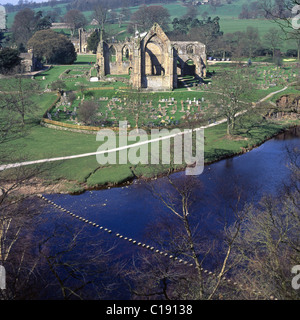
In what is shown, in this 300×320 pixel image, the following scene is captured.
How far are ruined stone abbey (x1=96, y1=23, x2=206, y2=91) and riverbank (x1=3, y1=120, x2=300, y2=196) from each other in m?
25.6

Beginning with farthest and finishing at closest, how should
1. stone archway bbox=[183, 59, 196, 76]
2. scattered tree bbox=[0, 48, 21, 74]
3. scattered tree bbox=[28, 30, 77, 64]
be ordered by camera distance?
scattered tree bbox=[28, 30, 77, 64]
stone archway bbox=[183, 59, 196, 76]
scattered tree bbox=[0, 48, 21, 74]

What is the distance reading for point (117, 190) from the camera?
36.1m

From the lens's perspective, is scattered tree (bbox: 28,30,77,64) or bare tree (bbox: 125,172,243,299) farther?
scattered tree (bbox: 28,30,77,64)

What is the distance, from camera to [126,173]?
1515 inches

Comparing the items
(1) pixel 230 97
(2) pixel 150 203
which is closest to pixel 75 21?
(1) pixel 230 97

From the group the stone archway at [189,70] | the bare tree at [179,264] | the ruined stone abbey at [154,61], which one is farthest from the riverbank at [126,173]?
the stone archway at [189,70]

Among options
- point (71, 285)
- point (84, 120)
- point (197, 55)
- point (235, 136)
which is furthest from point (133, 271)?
point (197, 55)

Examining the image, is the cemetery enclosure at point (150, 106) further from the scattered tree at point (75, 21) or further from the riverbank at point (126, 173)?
the scattered tree at point (75, 21)

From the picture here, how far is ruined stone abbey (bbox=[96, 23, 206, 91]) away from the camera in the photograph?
70.9 metres

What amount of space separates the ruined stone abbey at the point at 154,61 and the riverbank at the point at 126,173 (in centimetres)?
2558

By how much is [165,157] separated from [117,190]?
25.8 ft

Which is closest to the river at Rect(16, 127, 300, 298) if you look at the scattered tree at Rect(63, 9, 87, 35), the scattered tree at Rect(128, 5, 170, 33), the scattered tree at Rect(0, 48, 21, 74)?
the scattered tree at Rect(0, 48, 21, 74)

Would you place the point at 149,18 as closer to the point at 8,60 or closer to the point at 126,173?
the point at 8,60

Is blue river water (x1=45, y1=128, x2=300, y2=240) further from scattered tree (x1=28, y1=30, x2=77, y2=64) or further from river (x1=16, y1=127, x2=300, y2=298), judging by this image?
scattered tree (x1=28, y1=30, x2=77, y2=64)
